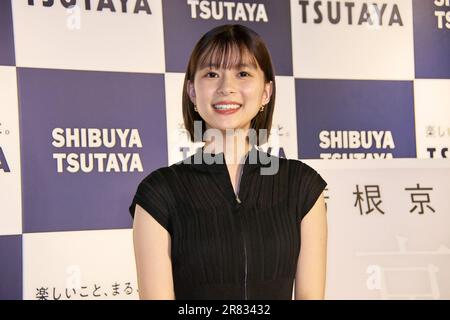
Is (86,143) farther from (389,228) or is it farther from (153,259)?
(389,228)

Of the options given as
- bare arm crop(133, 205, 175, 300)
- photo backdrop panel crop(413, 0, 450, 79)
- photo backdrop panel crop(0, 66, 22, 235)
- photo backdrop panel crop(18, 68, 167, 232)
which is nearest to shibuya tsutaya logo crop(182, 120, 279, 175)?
bare arm crop(133, 205, 175, 300)

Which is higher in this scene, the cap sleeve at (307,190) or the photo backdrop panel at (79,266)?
the cap sleeve at (307,190)

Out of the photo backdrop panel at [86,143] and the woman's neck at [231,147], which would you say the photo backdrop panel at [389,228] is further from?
the woman's neck at [231,147]

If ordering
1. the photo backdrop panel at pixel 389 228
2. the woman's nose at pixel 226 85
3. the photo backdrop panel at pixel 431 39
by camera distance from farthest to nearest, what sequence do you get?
the photo backdrop panel at pixel 431 39, the photo backdrop panel at pixel 389 228, the woman's nose at pixel 226 85

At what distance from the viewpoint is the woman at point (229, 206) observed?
1.35 meters

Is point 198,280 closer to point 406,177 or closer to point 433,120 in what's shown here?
point 406,177

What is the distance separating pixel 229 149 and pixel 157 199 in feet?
0.87

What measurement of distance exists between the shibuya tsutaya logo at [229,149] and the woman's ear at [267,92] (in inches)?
3.7

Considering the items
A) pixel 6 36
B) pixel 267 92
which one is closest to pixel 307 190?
pixel 267 92

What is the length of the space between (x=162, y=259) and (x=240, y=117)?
0.42 metres

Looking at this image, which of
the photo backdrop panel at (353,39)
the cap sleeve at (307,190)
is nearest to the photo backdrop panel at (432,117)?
the photo backdrop panel at (353,39)

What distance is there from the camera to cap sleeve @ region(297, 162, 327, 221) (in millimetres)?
1438

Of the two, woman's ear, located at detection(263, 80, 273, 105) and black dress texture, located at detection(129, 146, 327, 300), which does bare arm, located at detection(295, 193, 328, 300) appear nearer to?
black dress texture, located at detection(129, 146, 327, 300)
